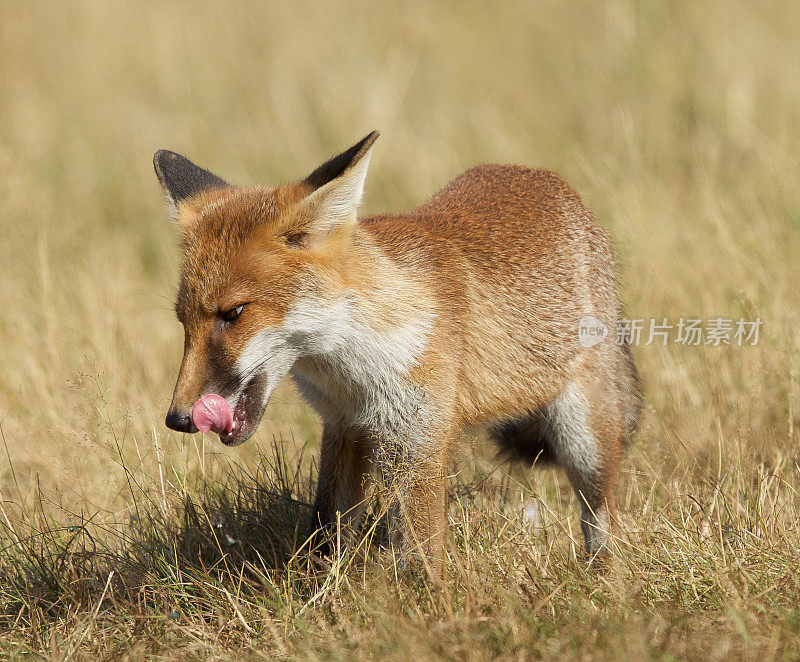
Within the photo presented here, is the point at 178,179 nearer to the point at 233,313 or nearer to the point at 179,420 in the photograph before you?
the point at 233,313

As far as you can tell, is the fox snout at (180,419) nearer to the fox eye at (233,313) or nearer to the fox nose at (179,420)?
the fox nose at (179,420)

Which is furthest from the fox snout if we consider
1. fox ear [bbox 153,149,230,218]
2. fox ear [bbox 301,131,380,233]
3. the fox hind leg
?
the fox hind leg

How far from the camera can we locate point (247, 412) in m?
3.76

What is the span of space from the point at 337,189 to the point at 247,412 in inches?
37.8

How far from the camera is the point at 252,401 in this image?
377 cm

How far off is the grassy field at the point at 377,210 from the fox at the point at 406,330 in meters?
0.30

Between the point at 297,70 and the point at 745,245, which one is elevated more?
the point at 297,70

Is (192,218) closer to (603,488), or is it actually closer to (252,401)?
(252,401)

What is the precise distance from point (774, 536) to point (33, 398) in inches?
176

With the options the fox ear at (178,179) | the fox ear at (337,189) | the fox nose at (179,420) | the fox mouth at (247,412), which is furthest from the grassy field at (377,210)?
the fox ear at (337,189)

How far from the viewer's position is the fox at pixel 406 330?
3736 millimetres

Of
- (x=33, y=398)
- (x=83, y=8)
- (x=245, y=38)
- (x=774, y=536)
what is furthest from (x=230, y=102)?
(x=774, y=536)

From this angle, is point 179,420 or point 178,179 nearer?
point 179,420

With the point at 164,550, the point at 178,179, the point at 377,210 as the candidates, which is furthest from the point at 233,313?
the point at 377,210
